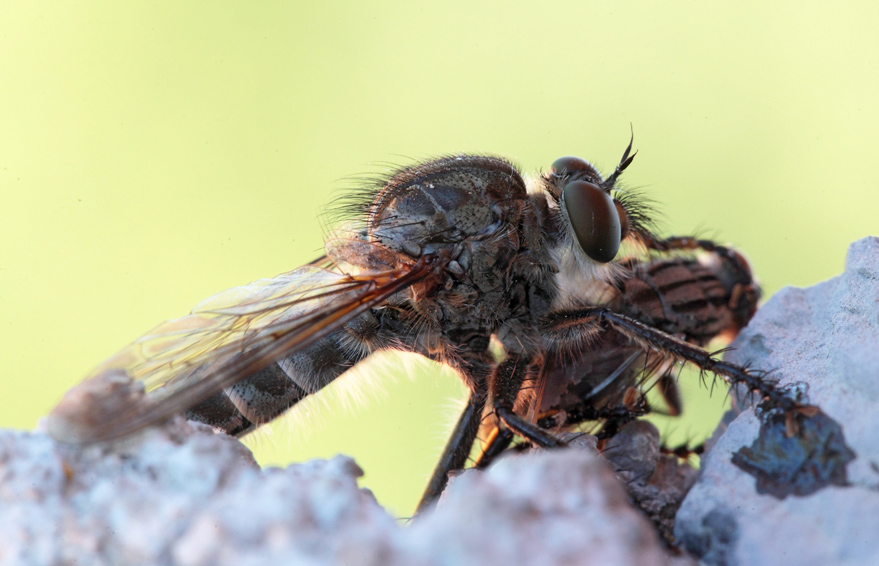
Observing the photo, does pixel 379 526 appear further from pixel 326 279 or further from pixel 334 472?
pixel 326 279

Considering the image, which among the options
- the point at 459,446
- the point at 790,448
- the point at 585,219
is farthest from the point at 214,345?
the point at 790,448

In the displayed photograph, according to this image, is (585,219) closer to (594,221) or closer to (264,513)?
(594,221)

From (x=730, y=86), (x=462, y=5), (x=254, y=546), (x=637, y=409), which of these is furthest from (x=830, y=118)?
(x=254, y=546)

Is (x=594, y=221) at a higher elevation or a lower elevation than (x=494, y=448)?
higher

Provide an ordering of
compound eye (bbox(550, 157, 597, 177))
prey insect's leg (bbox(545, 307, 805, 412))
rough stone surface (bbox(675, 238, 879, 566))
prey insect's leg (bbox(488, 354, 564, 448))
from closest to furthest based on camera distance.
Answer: rough stone surface (bbox(675, 238, 879, 566))
prey insect's leg (bbox(545, 307, 805, 412))
prey insect's leg (bbox(488, 354, 564, 448))
compound eye (bbox(550, 157, 597, 177))

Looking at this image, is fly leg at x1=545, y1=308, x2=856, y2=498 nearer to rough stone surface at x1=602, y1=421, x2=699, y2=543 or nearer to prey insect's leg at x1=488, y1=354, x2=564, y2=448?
rough stone surface at x1=602, y1=421, x2=699, y2=543

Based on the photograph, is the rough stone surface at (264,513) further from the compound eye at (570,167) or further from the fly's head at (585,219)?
the compound eye at (570,167)

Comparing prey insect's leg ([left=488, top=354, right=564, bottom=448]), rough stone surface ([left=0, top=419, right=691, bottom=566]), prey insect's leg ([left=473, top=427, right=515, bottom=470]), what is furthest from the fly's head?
rough stone surface ([left=0, top=419, right=691, bottom=566])
